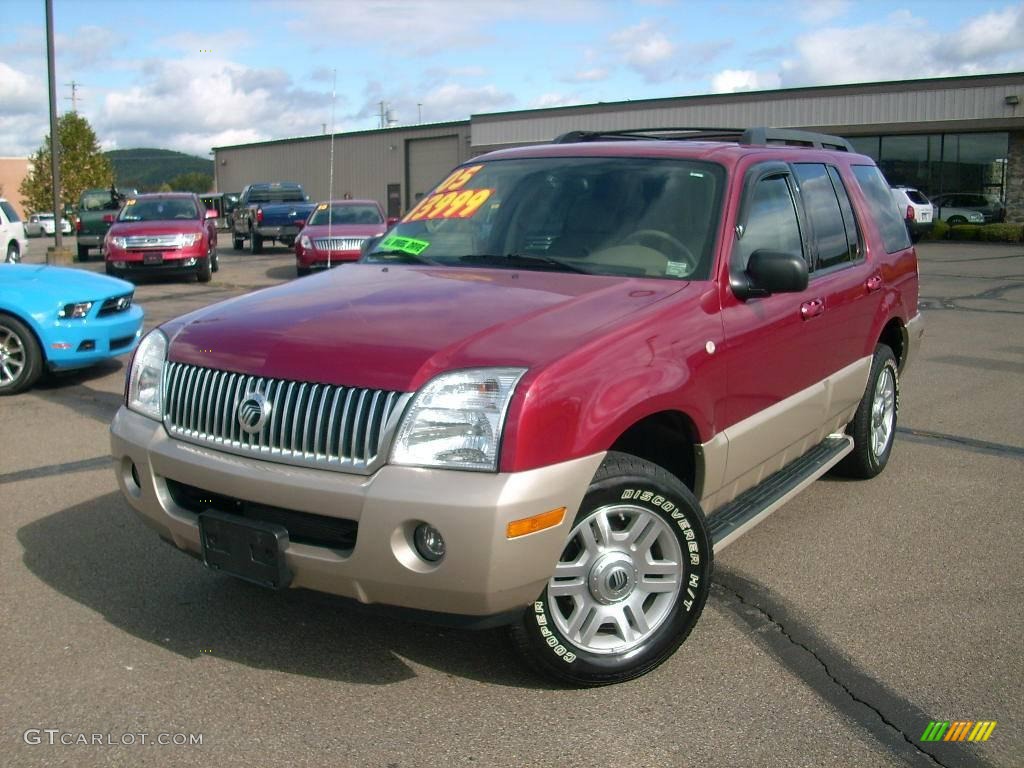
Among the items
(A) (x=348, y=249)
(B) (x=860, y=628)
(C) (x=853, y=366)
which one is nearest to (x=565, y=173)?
(C) (x=853, y=366)

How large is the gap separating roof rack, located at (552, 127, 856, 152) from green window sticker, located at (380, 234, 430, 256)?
107cm

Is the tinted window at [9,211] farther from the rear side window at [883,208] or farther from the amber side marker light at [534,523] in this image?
the amber side marker light at [534,523]

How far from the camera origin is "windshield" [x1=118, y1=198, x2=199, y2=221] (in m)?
19.3

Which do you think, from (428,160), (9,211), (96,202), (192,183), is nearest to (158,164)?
(192,183)

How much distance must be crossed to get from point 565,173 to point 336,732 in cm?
266

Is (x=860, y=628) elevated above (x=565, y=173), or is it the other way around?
(x=565, y=173)

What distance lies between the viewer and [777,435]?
14.7ft

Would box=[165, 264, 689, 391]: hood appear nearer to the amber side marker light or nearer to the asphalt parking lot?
the amber side marker light

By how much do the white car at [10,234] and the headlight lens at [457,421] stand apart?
17439 millimetres

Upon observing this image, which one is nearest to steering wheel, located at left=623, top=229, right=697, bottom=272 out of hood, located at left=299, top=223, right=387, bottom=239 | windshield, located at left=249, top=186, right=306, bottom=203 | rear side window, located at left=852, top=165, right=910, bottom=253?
rear side window, located at left=852, top=165, right=910, bottom=253

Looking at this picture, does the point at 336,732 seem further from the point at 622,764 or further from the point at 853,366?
the point at 853,366

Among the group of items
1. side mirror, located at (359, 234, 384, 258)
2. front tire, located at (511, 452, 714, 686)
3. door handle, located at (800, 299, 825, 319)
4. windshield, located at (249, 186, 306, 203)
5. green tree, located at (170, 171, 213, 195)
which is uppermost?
green tree, located at (170, 171, 213, 195)

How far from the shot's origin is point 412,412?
10.1ft

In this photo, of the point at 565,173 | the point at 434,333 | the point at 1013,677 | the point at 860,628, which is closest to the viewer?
the point at 434,333
